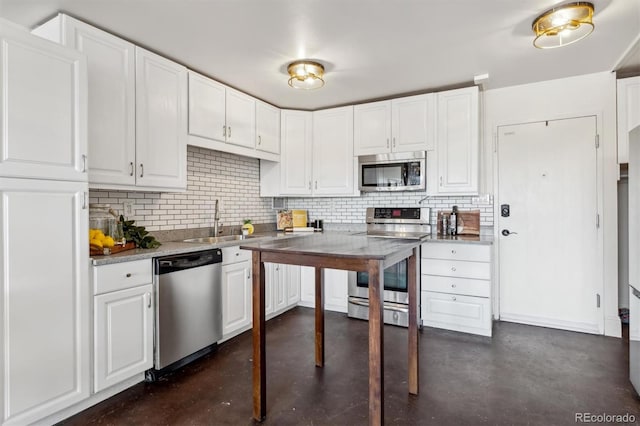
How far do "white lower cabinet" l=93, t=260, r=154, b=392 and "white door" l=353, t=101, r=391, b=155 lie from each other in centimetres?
262

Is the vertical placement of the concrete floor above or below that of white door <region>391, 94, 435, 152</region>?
below

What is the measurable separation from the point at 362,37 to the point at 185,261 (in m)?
2.17

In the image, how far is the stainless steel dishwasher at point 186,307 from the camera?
92.9 inches

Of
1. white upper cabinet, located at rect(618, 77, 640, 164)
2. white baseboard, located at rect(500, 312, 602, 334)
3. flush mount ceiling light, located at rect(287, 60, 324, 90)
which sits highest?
flush mount ceiling light, located at rect(287, 60, 324, 90)

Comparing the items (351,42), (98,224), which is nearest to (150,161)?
(98,224)

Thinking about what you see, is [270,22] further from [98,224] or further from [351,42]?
[98,224]

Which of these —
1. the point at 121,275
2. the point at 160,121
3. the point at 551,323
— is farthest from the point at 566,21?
the point at 121,275

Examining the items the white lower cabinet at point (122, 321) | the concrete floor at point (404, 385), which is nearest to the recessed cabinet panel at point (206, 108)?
the white lower cabinet at point (122, 321)

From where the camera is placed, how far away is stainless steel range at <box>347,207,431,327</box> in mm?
3439

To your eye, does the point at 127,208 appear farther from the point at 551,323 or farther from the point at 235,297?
the point at 551,323

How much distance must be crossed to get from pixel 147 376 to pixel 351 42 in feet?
9.57

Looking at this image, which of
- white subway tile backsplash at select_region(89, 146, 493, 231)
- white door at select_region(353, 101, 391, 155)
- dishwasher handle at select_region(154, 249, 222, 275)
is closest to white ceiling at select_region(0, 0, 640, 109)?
white door at select_region(353, 101, 391, 155)

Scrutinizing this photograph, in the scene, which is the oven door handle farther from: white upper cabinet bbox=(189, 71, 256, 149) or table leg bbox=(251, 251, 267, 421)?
white upper cabinet bbox=(189, 71, 256, 149)

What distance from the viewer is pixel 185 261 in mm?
2518
